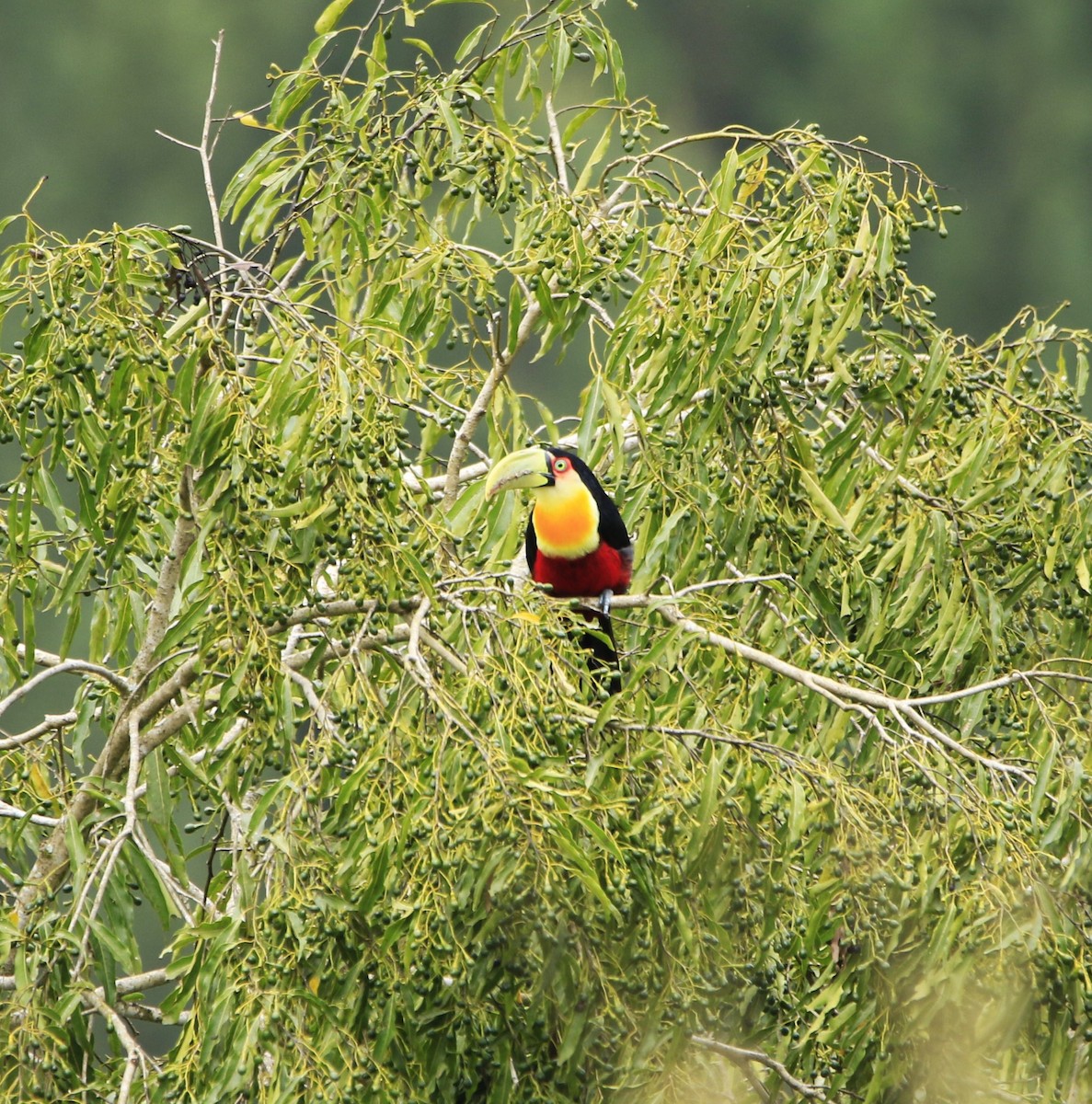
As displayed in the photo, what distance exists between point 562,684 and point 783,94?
69.4ft

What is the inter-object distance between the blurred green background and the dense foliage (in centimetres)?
1699

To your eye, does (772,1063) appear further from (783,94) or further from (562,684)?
(783,94)

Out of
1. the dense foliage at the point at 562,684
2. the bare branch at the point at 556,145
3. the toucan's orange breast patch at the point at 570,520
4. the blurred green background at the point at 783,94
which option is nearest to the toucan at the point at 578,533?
the toucan's orange breast patch at the point at 570,520

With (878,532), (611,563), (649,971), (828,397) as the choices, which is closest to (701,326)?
(828,397)

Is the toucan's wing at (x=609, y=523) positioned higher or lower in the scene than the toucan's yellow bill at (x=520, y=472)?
lower

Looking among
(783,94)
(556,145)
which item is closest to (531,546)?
(556,145)

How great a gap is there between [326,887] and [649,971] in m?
0.49

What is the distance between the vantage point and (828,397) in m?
3.47

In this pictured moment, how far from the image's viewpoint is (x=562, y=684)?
2703 millimetres

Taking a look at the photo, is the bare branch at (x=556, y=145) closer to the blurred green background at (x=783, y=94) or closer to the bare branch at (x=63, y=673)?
the bare branch at (x=63, y=673)

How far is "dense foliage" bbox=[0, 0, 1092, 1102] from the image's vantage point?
8.53 ft

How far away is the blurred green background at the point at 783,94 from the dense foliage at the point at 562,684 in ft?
55.7

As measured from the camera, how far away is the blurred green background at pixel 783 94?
829 inches

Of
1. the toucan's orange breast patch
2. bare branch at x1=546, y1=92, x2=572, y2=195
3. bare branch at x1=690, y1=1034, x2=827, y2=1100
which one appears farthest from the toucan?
bare branch at x1=690, y1=1034, x2=827, y2=1100
